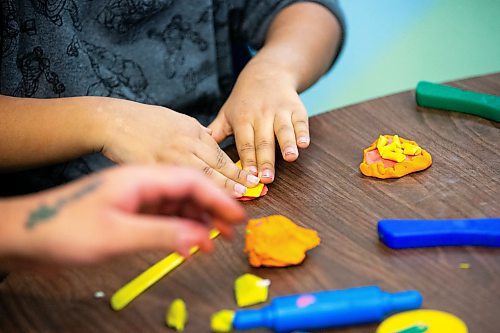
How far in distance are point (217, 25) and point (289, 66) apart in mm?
191

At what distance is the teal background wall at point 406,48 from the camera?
170 centimetres

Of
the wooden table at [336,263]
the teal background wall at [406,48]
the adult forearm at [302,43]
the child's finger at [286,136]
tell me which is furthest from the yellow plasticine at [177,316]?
the teal background wall at [406,48]

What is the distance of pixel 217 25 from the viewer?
94 centimetres

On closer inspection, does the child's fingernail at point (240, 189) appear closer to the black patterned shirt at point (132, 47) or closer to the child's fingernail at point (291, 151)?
the child's fingernail at point (291, 151)

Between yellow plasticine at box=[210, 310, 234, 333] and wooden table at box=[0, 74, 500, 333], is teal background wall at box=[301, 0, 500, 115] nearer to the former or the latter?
wooden table at box=[0, 74, 500, 333]

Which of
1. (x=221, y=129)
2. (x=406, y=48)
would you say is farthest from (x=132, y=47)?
(x=406, y=48)

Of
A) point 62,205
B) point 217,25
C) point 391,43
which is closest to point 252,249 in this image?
point 62,205

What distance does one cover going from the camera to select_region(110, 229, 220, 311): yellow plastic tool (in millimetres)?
478

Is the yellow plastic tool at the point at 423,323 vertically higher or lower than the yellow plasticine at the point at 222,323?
lower

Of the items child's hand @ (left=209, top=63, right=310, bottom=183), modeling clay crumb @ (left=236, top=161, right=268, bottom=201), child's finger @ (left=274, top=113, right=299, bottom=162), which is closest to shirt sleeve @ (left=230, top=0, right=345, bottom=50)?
child's hand @ (left=209, top=63, right=310, bottom=183)

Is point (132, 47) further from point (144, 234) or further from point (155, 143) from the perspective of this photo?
point (144, 234)

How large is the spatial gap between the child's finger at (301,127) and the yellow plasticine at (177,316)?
0.84ft

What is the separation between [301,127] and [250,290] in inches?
10.1

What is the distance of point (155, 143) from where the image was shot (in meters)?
0.64
